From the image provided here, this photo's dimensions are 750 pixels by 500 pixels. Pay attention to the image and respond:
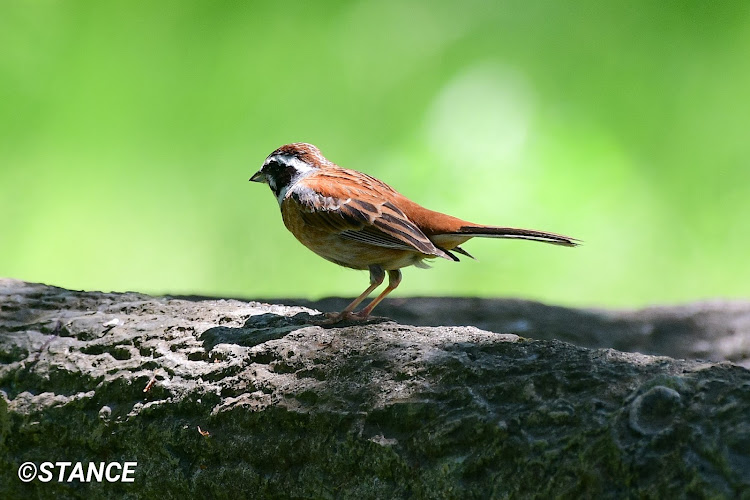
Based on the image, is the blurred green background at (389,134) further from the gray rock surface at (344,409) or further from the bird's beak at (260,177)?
the gray rock surface at (344,409)

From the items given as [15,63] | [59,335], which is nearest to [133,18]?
[15,63]

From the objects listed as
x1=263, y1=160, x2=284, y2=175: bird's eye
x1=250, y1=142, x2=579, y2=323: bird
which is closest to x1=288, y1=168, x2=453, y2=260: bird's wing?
x1=250, y1=142, x2=579, y2=323: bird

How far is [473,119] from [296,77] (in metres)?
2.02

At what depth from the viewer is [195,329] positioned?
3652 millimetres

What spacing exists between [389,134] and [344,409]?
18.1 feet

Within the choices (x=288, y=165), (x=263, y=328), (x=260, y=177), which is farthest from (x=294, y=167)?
(x=263, y=328)

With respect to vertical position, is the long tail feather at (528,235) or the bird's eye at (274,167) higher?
the bird's eye at (274,167)

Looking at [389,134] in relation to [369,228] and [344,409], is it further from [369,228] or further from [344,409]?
[344,409]

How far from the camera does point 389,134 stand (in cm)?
809

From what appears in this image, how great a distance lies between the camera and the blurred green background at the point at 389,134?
7590mm

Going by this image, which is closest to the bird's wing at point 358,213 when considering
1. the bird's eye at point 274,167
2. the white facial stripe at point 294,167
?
the white facial stripe at point 294,167

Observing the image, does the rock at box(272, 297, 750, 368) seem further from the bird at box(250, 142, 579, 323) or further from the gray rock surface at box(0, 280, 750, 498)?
the gray rock surface at box(0, 280, 750, 498)

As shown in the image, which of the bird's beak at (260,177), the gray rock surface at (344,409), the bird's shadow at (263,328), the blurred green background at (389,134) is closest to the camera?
the gray rock surface at (344,409)

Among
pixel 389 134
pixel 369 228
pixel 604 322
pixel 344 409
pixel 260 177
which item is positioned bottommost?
pixel 344 409
